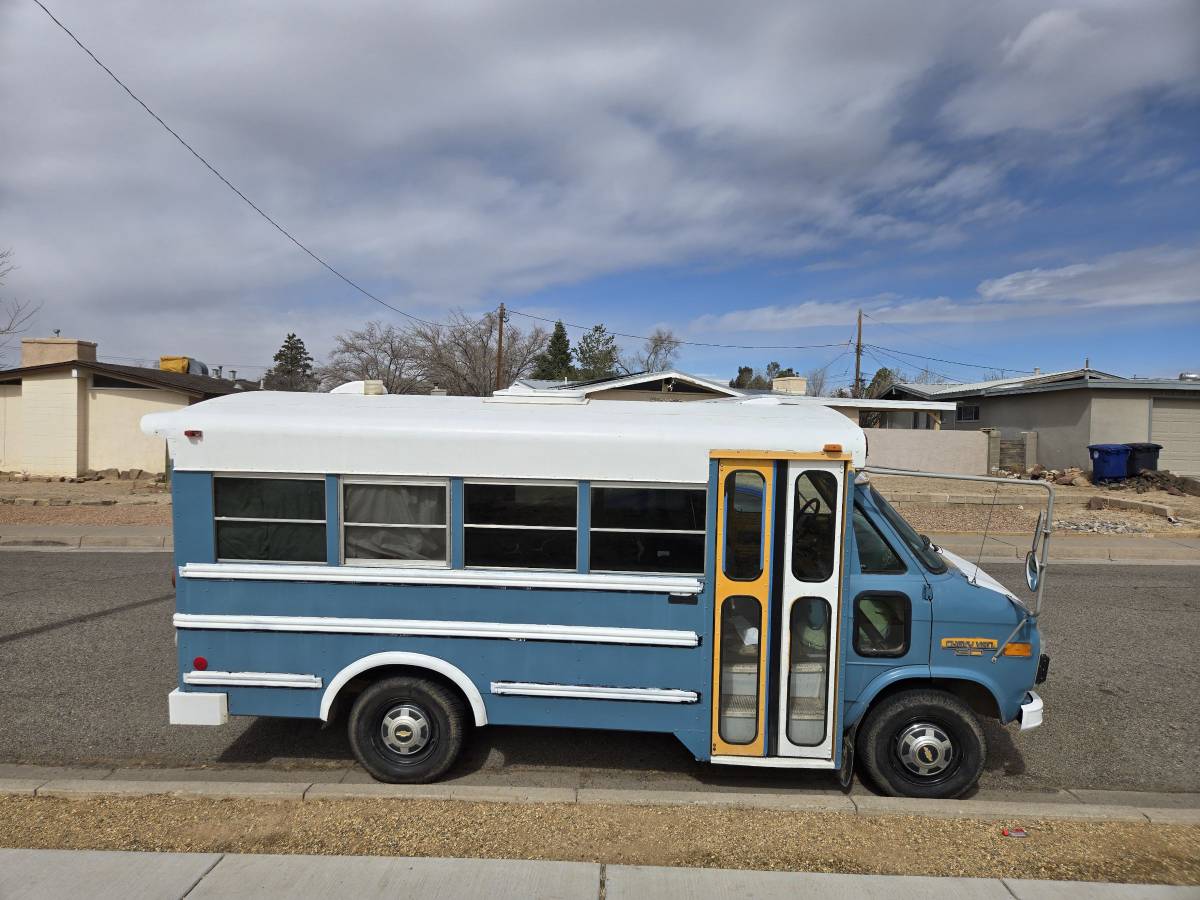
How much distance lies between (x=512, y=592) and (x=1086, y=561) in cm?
1178

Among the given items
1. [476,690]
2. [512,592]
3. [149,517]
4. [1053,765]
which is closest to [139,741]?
[476,690]

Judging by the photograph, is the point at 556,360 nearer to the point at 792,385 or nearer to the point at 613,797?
the point at 792,385

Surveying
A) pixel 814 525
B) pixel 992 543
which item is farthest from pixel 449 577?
pixel 992 543

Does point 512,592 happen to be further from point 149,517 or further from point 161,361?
point 161,361

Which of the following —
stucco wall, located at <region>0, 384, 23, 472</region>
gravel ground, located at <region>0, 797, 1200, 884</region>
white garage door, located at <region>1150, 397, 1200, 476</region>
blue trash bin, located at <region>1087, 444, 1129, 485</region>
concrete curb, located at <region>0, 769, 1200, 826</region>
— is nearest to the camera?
gravel ground, located at <region>0, 797, 1200, 884</region>

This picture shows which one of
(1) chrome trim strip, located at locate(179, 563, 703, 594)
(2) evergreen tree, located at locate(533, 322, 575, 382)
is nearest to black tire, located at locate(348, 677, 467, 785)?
(1) chrome trim strip, located at locate(179, 563, 703, 594)

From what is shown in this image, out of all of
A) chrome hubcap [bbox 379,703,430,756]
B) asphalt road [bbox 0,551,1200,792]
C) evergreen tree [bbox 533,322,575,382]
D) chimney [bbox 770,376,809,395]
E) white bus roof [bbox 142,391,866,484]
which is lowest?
asphalt road [bbox 0,551,1200,792]

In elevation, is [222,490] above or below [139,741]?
above

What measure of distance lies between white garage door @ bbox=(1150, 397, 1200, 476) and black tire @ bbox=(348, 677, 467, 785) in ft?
85.1

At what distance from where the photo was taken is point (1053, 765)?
16.7 feet

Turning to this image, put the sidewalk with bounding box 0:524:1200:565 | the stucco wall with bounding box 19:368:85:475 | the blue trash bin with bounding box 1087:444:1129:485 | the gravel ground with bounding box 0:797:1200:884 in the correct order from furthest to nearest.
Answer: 1. the stucco wall with bounding box 19:368:85:475
2. the blue trash bin with bounding box 1087:444:1129:485
3. the sidewalk with bounding box 0:524:1200:565
4. the gravel ground with bounding box 0:797:1200:884

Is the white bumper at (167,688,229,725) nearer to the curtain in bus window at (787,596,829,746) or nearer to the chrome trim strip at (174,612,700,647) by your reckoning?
the chrome trim strip at (174,612,700,647)

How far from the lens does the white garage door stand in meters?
23.2

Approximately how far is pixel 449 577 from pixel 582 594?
0.79m
